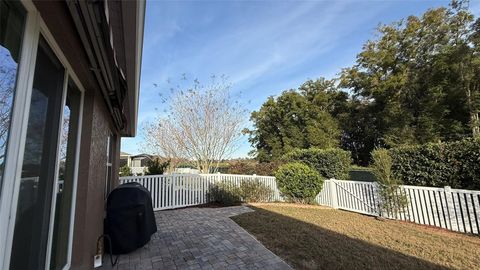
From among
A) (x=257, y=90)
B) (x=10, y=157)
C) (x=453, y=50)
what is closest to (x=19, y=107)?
(x=10, y=157)

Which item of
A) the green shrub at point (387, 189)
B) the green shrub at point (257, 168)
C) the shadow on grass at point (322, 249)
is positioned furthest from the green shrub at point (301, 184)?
the shadow on grass at point (322, 249)

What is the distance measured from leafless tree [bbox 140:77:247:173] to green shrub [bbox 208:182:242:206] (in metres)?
4.22

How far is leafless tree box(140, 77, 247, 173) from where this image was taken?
1288 cm

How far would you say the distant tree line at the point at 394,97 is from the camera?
1467 centimetres

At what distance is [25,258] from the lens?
145 centimetres

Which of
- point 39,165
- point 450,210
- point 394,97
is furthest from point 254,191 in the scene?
point 394,97

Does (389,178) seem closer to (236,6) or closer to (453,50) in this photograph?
(236,6)

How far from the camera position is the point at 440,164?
20.5ft

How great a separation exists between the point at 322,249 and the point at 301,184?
5375 mm

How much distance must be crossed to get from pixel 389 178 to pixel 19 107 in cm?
759

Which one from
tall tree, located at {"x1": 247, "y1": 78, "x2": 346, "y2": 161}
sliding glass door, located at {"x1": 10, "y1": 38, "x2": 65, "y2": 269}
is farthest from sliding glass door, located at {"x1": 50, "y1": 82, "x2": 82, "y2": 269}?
tall tree, located at {"x1": 247, "y1": 78, "x2": 346, "y2": 161}

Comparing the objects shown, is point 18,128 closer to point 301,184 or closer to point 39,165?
point 39,165

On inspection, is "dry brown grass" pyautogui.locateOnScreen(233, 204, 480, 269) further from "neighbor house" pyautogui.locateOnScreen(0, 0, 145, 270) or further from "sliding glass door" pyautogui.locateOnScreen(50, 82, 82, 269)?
"neighbor house" pyautogui.locateOnScreen(0, 0, 145, 270)

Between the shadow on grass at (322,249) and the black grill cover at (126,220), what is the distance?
7.05ft
